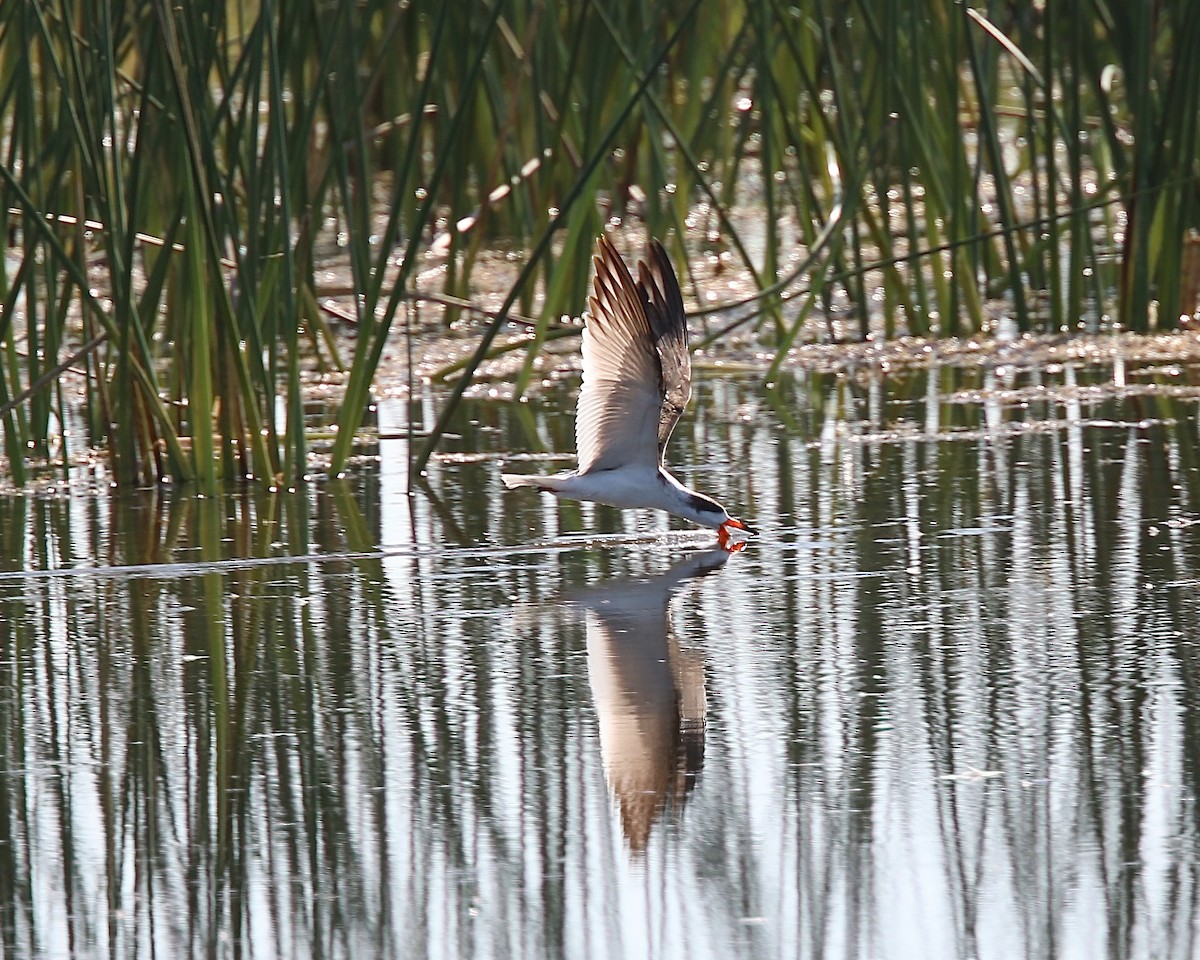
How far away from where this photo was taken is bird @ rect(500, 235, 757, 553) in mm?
4906

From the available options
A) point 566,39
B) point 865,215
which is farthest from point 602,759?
point 566,39

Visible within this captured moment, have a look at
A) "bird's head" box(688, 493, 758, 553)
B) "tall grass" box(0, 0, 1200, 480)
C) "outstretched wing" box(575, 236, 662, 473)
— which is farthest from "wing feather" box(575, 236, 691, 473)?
"tall grass" box(0, 0, 1200, 480)

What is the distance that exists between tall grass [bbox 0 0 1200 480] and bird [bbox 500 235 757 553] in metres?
0.47

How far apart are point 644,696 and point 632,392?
1.53 metres

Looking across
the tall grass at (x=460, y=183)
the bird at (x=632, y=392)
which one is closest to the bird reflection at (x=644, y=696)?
the bird at (x=632, y=392)

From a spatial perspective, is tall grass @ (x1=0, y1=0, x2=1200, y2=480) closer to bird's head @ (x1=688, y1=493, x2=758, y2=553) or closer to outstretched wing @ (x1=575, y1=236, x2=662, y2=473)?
outstretched wing @ (x1=575, y1=236, x2=662, y2=473)

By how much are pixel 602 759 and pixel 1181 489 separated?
2438 millimetres

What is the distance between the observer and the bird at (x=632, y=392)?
193 inches

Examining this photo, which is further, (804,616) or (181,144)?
(181,144)

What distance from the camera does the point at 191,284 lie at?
5.36 m

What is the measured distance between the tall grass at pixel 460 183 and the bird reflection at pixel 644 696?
128cm

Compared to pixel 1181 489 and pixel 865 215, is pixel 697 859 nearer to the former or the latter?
pixel 1181 489

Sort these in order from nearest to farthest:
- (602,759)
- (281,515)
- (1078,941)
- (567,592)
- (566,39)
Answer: (1078,941) → (602,759) → (567,592) → (281,515) → (566,39)

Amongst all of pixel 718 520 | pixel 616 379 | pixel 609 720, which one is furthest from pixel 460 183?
pixel 609 720
